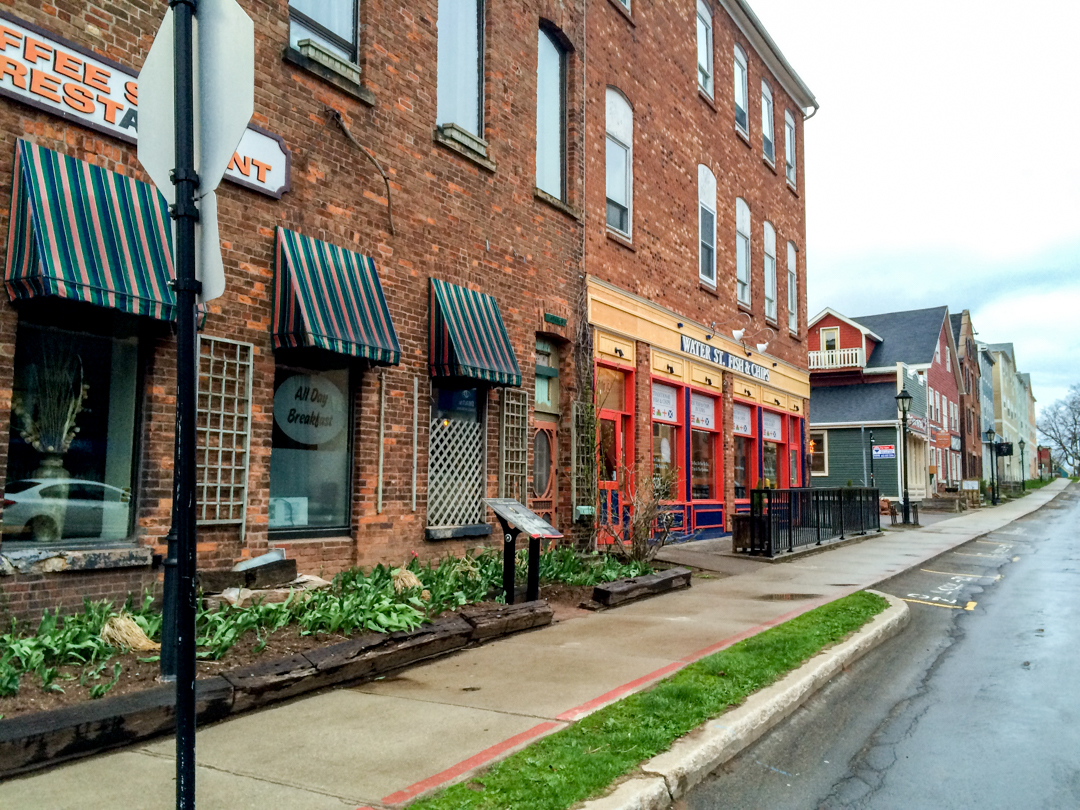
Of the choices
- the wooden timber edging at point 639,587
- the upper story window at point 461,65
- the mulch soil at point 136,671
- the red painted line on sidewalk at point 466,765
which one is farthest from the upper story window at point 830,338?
the red painted line on sidewalk at point 466,765

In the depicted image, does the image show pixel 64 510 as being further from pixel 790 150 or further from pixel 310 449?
pixel 790 150

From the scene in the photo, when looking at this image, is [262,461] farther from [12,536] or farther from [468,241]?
[468,241]

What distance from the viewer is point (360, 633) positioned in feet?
23.6

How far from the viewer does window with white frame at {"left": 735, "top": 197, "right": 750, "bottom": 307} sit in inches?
856

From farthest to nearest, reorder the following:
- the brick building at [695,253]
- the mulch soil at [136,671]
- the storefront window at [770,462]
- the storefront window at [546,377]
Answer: the storefront window at [770,462] → the brick building at [695,253] → the storefront window at [546,377] → the mulch soil at [136,671]

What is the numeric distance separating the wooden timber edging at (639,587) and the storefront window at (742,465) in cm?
968

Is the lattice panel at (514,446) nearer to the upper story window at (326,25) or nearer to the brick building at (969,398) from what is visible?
the upper story window at (326,25)

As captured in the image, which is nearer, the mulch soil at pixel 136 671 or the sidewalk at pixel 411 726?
the sidewalk at pixel 411 726

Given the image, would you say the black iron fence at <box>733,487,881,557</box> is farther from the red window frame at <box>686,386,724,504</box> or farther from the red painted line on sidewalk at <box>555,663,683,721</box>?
the red painted line on sidewalk at <box>555,663,683,721</box>

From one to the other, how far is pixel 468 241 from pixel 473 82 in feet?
7.69

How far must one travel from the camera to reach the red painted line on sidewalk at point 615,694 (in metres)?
5.63

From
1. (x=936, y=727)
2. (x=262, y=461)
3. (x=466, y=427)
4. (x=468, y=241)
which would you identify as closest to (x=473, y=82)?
(x=468, y=241)

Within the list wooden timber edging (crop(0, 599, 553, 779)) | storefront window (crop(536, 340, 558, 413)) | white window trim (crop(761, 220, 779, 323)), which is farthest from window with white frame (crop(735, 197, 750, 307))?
wooden timber edging (crop(0, 599, 553, 779))

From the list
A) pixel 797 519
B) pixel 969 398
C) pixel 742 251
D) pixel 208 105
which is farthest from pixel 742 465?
pixel 969 398
